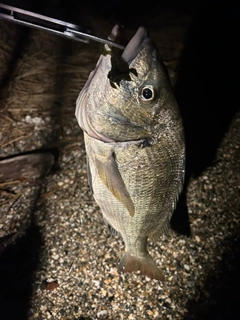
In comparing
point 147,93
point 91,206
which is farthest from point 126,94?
point 91,206

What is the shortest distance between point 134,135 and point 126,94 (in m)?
0.20

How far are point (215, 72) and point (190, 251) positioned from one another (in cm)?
211

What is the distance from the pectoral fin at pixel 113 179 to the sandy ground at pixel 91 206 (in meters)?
0.94

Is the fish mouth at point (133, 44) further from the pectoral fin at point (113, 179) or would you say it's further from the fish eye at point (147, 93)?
the pectoral fin at point (113, 179)

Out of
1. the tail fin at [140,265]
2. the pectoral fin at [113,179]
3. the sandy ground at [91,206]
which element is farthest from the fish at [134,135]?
the sandy ground at [91,206]

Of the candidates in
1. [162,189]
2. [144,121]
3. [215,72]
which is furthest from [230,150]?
[144,121]

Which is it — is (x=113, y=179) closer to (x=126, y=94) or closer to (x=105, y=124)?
(x=105, y=124)

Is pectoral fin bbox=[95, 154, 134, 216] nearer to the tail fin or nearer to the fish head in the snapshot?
the fish head

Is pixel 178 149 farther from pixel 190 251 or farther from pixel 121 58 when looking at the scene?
pixel 190 251

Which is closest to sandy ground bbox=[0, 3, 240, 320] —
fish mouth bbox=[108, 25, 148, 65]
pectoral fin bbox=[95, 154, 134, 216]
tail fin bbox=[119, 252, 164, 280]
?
tail fin bbox=[119, 252, 164, 280]

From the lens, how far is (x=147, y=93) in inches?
65.7

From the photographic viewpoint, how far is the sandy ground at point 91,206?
2498 mm

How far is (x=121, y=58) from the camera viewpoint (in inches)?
60.5

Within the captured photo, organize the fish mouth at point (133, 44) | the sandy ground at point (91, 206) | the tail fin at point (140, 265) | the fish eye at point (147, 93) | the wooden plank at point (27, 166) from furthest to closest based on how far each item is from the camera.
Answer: the wooden plank at point (27, 166), the sandy ground at point (91, 206), the tail fin at point (140, 265), the fish eye at point (147, 93), the fish mouth at point (133, 44)
